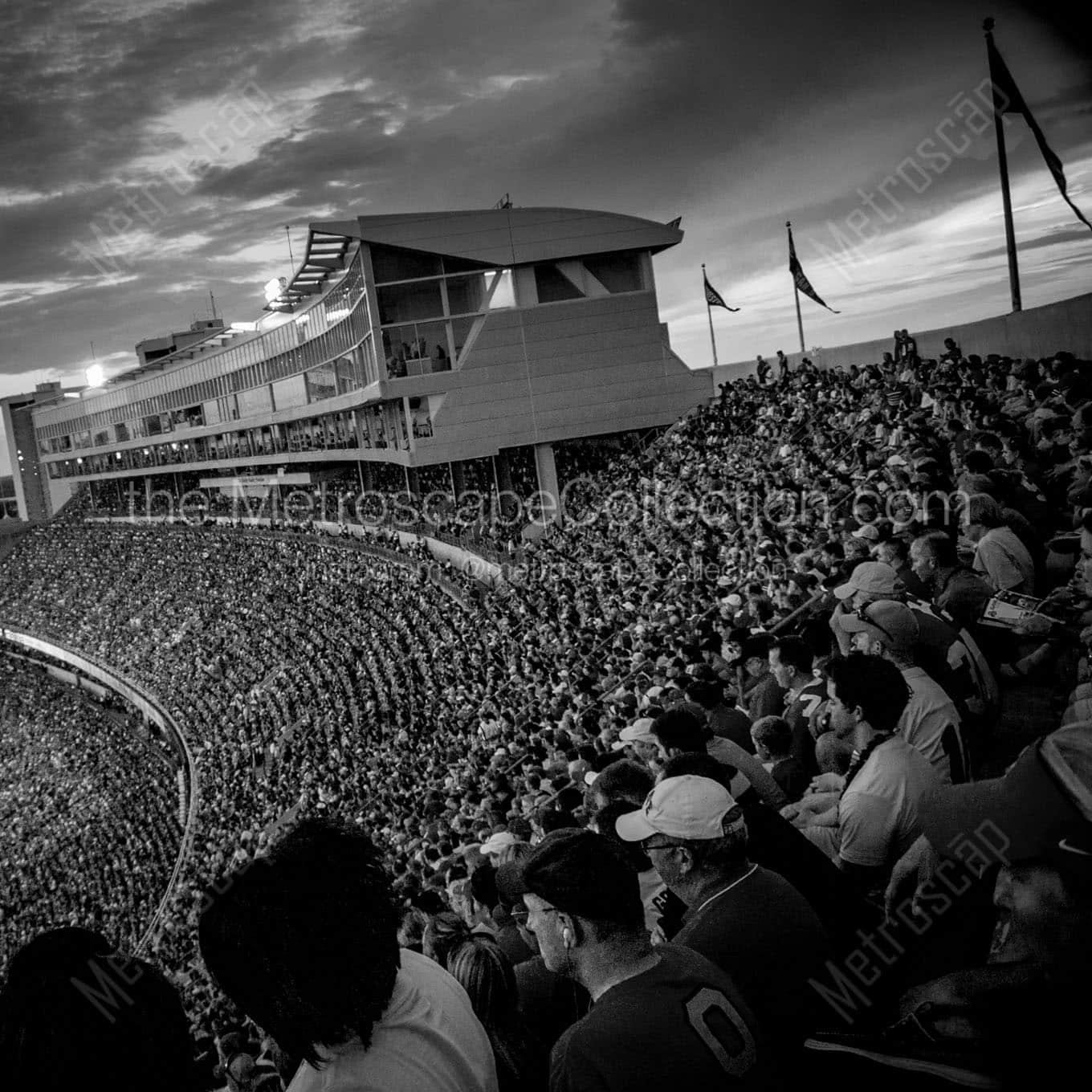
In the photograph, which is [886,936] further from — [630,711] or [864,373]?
[864,373]

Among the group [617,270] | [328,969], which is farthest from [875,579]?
[617,270]

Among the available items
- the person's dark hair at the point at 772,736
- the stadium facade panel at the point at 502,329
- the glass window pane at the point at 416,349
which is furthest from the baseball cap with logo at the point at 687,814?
the glass window pane at the point at 416,349

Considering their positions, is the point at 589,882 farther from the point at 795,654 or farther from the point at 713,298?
the point at 713,298

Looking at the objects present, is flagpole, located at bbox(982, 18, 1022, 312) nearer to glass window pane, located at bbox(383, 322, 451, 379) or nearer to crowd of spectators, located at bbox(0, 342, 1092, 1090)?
crowd of spectators, located at bbox(0, 342, 1092, 1090)

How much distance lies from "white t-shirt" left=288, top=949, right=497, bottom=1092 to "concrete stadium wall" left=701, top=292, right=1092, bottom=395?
11352mm

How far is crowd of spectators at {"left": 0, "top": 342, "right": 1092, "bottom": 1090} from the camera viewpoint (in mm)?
1896

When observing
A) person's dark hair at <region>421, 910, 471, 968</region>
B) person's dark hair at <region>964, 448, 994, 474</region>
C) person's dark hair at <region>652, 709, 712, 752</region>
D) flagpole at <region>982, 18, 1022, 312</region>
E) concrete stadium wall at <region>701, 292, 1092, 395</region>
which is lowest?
person's dark hair at <region>421, 910, 471, 968</region>

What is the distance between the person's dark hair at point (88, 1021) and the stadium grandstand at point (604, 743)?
1 cm

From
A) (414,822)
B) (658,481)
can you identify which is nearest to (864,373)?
(658,481)

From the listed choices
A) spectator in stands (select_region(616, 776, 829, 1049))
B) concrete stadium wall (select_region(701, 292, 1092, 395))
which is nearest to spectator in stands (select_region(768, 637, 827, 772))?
spectator in stands (select_region(616, 776, 829, 1049))

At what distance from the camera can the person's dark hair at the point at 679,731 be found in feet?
14.3

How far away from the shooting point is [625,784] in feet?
13.3

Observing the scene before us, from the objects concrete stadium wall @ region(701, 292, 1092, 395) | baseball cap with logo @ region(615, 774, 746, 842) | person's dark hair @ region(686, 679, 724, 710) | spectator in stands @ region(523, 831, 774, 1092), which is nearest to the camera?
spectator in stands @ region(523, 831, 774, 1092)

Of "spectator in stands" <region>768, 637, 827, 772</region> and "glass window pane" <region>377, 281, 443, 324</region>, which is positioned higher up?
"glass window pane" <region>377, 281, 443, 324</region>
